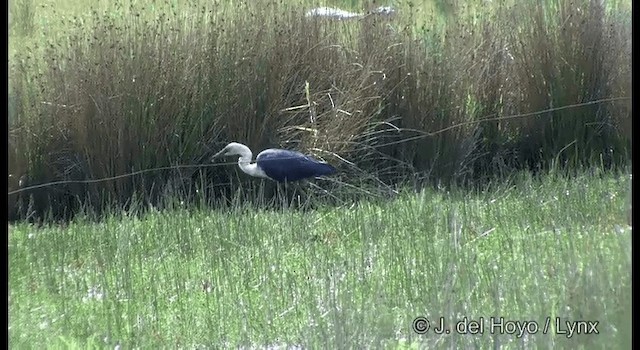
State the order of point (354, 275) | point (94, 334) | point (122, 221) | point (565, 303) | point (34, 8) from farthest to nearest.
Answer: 1. point (34, 8)
2. point (122, 221)
3. point (354, 275)
4. point (94, 334)
5. point (565, 303)

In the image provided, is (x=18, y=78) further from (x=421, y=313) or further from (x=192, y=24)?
(x=421, y=313)

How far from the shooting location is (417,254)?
14.5ft

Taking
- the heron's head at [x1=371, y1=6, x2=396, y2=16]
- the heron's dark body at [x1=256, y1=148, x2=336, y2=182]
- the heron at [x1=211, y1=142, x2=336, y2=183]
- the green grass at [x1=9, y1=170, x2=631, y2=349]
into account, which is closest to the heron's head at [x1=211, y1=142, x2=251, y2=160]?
the heron at [x1=211, y1=142, x2=336, y2=183]

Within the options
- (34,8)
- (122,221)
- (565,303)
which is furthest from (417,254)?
(34,8)

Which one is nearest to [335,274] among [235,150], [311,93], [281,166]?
[281,166]

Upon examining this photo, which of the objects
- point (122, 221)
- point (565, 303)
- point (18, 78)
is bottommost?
point (122, 221)

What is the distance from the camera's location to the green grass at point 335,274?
10.9 ft

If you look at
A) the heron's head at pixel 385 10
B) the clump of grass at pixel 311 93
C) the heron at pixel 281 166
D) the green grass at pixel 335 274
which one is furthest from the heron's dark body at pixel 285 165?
the heron's head at pixel 385 10

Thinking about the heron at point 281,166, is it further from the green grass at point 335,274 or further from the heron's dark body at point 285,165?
the green grass at point 335,274

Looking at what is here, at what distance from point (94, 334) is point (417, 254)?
4.44 ft

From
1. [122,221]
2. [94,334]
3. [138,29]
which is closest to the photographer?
[94,334]

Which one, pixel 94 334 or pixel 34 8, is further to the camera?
pixel 34 8

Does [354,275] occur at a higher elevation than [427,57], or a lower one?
lower

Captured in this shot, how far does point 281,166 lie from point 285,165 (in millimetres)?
27
